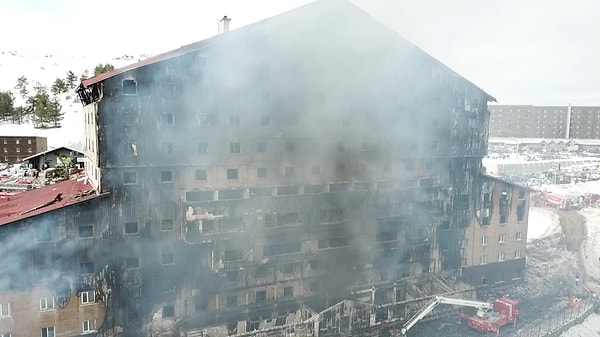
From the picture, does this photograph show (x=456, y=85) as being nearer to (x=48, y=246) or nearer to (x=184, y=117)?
(x=184, y=117)

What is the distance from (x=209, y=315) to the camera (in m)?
13.1

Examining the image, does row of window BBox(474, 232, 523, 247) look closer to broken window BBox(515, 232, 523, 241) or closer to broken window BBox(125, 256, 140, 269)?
broken window BBox(515, 232, 523, 241)

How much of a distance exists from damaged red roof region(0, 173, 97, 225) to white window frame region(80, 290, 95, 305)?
2.45m

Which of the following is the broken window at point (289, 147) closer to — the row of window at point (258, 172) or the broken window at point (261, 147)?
the row of window at point (258, 172)

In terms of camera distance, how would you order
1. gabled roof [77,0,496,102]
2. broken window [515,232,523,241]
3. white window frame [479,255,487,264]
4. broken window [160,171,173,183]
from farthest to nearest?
1. broken window [515,232,523,241]
2. white window frame [479,255,487,264]
3. gabled roof [77,0,496,102]
4. broken window [160,171,173,183]

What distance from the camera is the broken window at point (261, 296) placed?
13.7m

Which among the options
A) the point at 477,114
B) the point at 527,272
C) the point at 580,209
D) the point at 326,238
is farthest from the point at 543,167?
the point at 326,238

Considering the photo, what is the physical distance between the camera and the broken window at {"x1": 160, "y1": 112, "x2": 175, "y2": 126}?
1215 centimetres

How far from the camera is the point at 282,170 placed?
13.8 metres

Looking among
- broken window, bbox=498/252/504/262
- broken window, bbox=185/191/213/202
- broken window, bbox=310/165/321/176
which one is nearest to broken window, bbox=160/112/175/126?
broken window, bbox=185/191/213/202

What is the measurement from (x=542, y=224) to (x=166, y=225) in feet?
84.6

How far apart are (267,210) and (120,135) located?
4.83 meters

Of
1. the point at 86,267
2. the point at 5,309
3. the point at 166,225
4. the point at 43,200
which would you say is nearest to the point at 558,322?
the point at 166,225

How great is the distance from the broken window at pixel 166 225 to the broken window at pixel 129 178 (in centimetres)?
138
